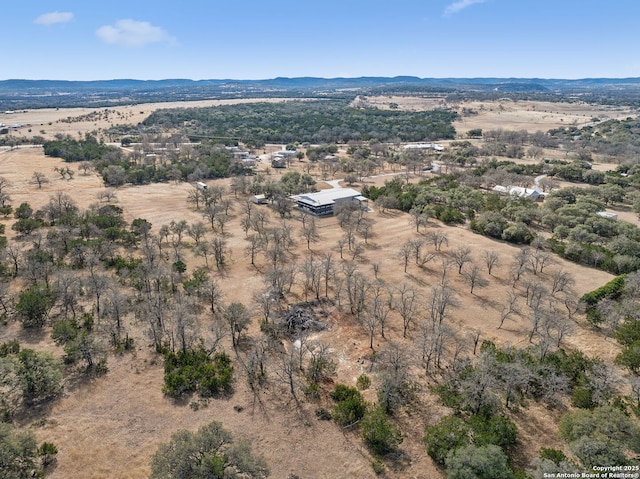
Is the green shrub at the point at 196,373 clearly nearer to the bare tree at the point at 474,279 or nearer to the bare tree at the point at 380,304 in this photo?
the bare tree at the point at 380,304

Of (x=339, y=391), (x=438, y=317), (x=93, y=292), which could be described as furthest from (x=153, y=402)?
(x=438, y=317)

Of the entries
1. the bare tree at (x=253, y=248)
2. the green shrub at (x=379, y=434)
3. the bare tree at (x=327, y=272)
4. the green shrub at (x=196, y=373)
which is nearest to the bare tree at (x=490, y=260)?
the bare tree at (x=327, y=272)

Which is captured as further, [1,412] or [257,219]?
[257,219]

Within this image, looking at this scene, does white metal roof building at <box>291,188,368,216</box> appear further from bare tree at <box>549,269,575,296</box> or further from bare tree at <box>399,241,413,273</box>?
bare tree at <box>549,269,575,296</box>

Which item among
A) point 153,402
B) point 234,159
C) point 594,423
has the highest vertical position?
point 234,159

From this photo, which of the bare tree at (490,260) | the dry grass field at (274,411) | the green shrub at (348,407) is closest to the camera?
the dry grass field at (274,411)

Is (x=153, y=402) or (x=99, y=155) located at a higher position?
(x=99, y=155)

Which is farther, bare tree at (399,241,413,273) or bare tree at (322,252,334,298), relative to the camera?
bare tree at (399,241,413,273)

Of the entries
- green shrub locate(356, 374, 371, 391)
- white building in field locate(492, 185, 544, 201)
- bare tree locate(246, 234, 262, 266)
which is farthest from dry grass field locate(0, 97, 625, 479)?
white building in field locate(492, 185, 544, 201)

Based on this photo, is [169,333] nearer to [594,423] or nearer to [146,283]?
[146,283]
